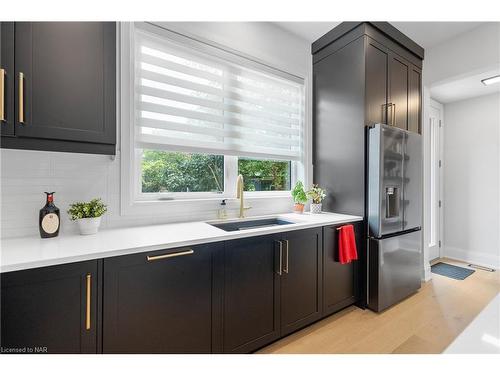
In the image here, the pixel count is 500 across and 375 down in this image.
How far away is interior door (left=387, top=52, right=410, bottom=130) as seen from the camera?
2.52 m

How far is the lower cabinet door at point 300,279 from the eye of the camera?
70.5 inches

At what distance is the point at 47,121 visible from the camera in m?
1.23

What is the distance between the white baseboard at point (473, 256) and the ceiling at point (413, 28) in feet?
9.96

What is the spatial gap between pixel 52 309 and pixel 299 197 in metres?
2.07

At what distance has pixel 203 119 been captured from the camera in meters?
2.11

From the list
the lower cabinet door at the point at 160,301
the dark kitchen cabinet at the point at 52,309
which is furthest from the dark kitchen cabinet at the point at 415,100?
the dark kitchen cabinet at the point at 52,309

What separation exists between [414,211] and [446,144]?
6.88ft

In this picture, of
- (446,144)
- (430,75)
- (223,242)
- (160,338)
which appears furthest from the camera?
(446,144)

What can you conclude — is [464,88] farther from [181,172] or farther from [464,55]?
[181,172]

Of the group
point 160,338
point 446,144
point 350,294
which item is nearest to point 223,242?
point 160,338

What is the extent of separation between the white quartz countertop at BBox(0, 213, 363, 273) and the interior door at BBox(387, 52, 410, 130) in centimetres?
181

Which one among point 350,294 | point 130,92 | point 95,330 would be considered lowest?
point 350,294

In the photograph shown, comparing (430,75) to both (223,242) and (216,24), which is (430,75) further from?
(223,242)

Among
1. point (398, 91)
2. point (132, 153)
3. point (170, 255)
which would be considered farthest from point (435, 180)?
point (132, 153)
